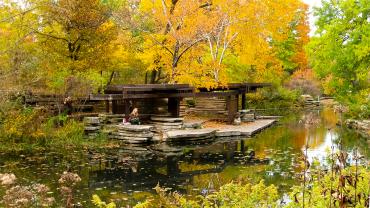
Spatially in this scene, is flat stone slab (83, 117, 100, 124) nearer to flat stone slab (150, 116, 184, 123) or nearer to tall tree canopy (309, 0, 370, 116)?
flat stone slab (150, 116, 184, 123)

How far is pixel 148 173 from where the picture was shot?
13.6 meters

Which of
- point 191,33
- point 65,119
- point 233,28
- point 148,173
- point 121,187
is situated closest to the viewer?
point 121,187

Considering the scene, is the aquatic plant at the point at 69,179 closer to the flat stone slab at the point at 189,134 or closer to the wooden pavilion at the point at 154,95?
the flat stone slab at the point at 189,134

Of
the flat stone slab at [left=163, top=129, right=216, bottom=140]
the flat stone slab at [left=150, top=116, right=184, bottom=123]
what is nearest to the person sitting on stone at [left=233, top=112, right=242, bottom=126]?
the flat stone slab at [left=163, top=129, right=216, bottom=140]

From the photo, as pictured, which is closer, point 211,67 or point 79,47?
point 79,47

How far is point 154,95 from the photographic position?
20266 millimetres

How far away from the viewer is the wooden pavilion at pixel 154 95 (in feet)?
63.1

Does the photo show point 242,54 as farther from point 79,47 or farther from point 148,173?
point 148,173

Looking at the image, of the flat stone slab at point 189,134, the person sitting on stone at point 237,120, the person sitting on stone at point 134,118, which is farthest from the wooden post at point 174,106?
the person sitting on stone at point 237,120

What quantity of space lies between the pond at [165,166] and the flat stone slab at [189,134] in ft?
1.64

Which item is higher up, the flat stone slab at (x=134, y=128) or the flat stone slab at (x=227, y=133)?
the flat stone slab at (x=134, y=128)

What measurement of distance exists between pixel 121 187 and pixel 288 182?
4971 mm

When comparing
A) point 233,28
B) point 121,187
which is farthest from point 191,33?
point 121,187

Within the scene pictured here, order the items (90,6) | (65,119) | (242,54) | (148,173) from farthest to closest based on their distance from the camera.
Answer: (242,54) < (90,6) < (65,119) < (148,173)
